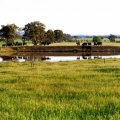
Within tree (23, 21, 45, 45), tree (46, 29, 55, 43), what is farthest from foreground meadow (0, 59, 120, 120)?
tree (46, 29, 55, 43)

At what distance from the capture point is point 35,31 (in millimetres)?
133625

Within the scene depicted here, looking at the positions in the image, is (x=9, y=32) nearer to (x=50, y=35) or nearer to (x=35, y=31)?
(x=35, y=31)

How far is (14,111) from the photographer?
1237cm

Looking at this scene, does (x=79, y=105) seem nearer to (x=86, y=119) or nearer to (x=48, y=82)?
(x=86, y=119)

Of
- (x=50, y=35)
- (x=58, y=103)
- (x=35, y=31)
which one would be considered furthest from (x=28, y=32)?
(x=58, y=103)

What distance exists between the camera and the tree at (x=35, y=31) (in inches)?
5251

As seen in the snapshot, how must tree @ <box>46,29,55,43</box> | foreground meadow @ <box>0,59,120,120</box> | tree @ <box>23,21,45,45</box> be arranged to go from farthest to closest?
tree @ <box>46,29,55,43</box> → tree @ <box>23,21,45,45</box> → foreground meadow @ <box>0,59,120,120</box>

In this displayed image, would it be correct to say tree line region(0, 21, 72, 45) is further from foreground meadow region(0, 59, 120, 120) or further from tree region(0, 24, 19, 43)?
foreground meadow region(0, 59, 120, 120)

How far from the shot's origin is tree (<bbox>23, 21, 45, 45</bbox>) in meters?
133

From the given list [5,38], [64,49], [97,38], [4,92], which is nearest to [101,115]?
[4,92]

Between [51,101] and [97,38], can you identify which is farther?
[97,38]

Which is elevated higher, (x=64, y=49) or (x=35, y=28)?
(x=35, y=28)

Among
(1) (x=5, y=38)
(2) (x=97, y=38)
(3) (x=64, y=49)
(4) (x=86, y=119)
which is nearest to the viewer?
(4) (x=86, y=119)

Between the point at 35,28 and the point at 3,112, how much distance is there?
407ft
